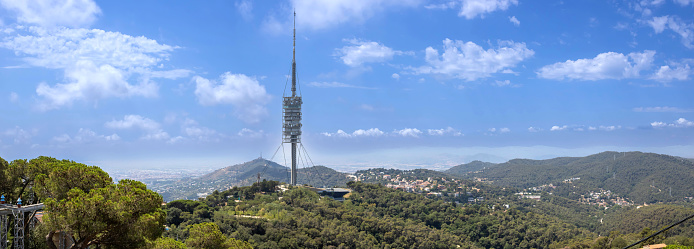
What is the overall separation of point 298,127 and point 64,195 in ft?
135

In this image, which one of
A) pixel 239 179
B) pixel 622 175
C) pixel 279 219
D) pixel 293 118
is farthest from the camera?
pixel 622 175

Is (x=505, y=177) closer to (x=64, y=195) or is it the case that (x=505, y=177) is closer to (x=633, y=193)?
(x=633, y=193)

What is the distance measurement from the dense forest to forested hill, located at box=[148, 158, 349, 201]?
44069 millimetres

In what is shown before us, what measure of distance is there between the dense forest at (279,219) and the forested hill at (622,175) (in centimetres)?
3025

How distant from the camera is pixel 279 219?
112ft

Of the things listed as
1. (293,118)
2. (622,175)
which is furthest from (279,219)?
(622,175)

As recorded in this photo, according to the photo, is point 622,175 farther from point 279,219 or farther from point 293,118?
point 279,219

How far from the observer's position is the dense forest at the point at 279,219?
10.6 meters

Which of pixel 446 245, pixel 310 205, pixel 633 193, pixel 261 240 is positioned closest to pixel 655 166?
pixel 633 193

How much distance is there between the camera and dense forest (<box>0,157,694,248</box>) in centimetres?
1060

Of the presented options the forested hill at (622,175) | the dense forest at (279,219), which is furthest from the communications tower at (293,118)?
the forested hill at (622,175)

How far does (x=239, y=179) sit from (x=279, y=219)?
335ft

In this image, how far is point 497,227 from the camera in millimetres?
53281

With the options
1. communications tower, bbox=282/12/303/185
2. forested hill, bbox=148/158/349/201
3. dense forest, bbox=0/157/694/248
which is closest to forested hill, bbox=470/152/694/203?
dense forest, bbox=0/157/694/248
